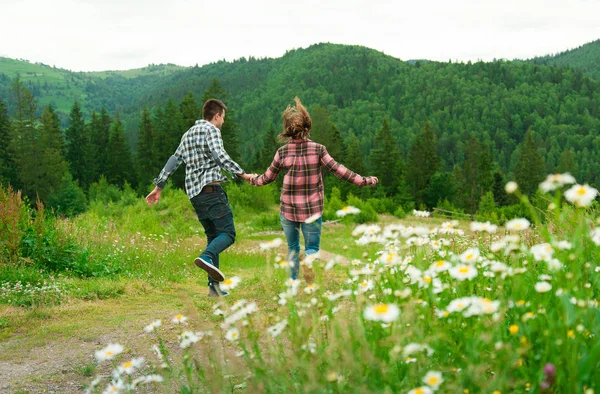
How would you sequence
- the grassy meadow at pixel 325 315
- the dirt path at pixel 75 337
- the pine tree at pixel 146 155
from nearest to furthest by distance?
the grassy meadow at pixel 325 315 < the dirt path at pixel 75 337 < the pine tree at pixel 146 155

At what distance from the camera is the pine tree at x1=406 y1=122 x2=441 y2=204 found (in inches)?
2443

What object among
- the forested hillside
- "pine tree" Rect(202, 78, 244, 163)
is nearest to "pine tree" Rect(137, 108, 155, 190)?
the forested hillside

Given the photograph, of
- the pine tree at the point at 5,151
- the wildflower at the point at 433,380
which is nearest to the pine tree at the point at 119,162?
the pine tree at the point at 5,151

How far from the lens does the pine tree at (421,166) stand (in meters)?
62.1

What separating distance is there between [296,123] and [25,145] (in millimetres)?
50093

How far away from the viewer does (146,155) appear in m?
56.8

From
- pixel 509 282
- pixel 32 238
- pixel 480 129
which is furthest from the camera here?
pixel 480 129

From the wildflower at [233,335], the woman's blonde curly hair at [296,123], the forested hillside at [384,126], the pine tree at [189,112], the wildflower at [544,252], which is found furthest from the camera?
the forested hillside at [384,126]

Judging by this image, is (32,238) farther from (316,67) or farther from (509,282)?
(316,67)

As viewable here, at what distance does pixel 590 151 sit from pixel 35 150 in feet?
362

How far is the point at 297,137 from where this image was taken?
5.56m

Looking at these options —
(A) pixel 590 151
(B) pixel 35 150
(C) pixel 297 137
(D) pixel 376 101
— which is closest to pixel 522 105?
(A) pixel 590 151

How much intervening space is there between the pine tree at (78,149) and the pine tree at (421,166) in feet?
122

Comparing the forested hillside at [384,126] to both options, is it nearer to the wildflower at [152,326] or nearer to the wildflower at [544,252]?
the wildflower at [152,326]
